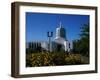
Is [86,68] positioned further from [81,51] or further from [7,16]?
[7,16]

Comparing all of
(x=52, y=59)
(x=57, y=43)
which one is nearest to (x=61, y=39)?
(x=57, y=43)

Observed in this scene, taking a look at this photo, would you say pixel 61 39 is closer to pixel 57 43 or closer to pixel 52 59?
pixel 57 43

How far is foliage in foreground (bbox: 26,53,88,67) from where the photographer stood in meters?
2.11

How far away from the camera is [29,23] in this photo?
2.10 m

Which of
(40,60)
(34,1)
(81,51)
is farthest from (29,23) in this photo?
(81,51)

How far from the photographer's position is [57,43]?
220 centimetres

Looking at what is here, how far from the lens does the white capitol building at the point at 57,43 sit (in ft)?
6.99

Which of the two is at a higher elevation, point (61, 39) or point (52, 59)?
point (61, 39)

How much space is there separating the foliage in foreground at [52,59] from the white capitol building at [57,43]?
2.1 inches

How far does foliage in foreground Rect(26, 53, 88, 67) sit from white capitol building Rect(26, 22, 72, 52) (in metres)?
0.05

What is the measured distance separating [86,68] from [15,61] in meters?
0.70

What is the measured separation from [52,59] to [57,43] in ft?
0.49

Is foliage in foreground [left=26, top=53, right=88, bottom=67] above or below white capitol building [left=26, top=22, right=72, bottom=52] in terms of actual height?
below

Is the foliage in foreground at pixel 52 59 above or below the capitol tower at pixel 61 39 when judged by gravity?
below
